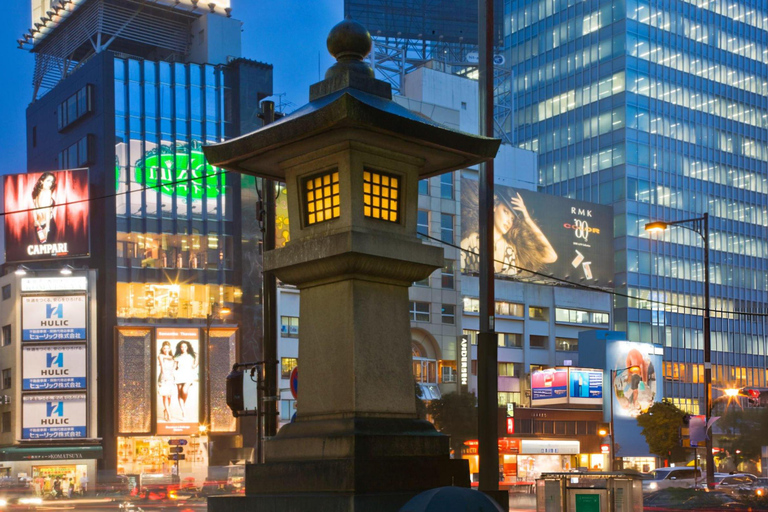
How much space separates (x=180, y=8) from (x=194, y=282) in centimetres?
2604

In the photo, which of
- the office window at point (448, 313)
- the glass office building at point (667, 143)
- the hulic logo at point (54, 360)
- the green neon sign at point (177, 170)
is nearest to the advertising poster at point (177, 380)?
the hulic logo at point (54, 360)

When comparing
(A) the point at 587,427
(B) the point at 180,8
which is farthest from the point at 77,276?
(A) the point at 587,427

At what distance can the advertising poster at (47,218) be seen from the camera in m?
90.7

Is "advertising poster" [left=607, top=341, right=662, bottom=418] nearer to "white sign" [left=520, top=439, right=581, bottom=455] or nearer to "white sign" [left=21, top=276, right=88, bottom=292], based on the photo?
"white sign" [left=520, top=439, right=581, bottom=455]

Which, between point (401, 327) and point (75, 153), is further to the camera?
point (75, 153)

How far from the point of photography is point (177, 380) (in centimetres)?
9075

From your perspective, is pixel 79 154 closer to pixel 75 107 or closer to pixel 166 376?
pixel 75 107

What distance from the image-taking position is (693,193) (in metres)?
140

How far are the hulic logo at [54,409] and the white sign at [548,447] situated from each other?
38626mm

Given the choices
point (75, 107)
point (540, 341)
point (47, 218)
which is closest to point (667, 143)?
point (540, 341)

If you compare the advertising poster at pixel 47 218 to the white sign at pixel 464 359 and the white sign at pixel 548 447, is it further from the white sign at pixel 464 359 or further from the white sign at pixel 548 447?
the white sign at pixel 548 447

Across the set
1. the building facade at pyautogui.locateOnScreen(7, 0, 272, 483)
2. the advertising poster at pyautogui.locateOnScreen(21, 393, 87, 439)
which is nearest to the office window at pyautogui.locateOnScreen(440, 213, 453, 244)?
the building facade at pyautogui.locateOnScreen(7, 0, 272, 483)

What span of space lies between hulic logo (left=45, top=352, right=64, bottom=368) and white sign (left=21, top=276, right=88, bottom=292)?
5263 millimetres

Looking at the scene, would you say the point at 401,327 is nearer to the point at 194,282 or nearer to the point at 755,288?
the point at 194,282
